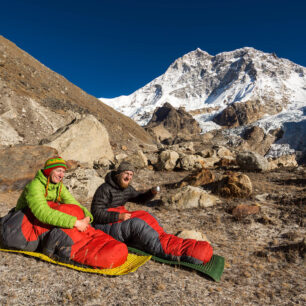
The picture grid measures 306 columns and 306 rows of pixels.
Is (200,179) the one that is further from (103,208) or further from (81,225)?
(81,225)

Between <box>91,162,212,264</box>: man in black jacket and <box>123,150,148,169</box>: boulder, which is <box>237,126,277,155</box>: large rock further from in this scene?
<box>91,162,212,264</box>: man in black jacket

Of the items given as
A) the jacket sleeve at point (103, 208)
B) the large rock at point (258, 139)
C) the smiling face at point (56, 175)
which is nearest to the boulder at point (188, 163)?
the jacket sleeve at point (103, 208)

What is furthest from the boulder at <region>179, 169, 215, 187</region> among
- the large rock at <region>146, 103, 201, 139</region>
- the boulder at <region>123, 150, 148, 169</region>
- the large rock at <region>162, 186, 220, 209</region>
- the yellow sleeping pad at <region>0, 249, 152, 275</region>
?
the large rock at <region>146, 103, 201, 139</region>

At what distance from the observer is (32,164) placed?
933 cm

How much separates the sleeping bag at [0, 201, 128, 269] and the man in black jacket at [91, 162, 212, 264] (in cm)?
41

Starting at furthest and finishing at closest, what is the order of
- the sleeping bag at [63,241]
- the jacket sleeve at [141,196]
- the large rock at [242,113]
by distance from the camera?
1. the large rock at [242,113]
2. the jacket sleeve at [141,196]
3. the sleeping bag at [63,241]

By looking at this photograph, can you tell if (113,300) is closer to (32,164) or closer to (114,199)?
(114,199)

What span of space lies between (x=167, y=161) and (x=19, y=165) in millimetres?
7387

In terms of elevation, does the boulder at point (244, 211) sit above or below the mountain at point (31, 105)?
below

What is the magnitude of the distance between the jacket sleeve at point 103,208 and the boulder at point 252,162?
983 cm

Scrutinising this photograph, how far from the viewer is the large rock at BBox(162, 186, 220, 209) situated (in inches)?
311

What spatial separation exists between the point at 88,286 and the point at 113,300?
0.44m

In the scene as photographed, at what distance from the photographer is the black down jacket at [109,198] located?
4.43 meters

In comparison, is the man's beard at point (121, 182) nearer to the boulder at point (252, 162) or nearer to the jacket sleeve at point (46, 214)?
the jacket sleeve at point (46, 214)
